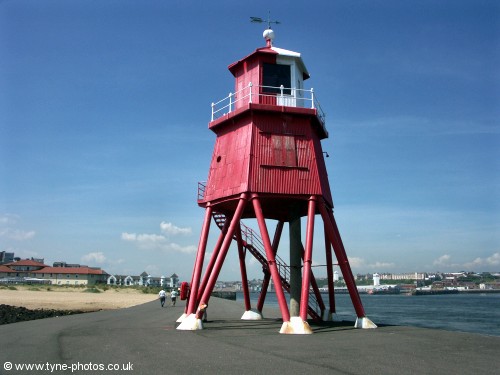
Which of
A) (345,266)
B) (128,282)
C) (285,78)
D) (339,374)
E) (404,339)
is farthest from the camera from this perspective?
(128,282)

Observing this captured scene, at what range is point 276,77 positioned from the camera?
20.5 meters

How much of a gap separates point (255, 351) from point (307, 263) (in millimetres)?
5703

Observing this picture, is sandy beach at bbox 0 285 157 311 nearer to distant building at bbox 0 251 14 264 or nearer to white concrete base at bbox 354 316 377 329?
white concrete base at bbox 354 316 377 329

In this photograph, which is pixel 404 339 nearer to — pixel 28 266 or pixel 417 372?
pixel 417 372

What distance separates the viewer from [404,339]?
48.8ft

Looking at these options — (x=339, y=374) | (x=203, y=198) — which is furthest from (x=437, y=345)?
(x=203, y=198)

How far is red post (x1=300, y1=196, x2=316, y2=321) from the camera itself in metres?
16.4

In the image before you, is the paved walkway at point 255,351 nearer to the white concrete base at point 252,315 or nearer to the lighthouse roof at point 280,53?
the white concrete base at point 252,315

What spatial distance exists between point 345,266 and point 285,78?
9.39 metres

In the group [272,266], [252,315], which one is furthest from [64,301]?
[272,266]

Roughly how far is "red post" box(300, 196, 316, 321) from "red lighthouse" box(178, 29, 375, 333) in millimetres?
39

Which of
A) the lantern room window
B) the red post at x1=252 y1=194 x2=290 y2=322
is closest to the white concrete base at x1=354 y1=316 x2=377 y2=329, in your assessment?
the red post at x1=252 y1=194 x2=290 y2=322

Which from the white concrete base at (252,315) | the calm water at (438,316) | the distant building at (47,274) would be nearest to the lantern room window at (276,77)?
the white concrete base at (252,315)

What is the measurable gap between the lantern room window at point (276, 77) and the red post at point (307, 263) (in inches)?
226
